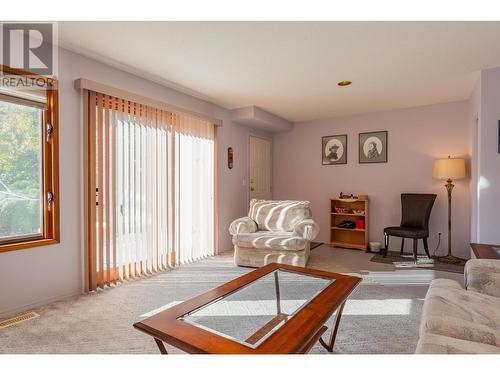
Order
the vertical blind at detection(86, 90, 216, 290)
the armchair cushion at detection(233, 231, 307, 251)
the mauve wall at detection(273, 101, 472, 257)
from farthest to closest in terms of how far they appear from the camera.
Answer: the mauve wall at detection(273, 101, 472, 257) → the armchair cushion at detection(233, 231, 307, 251) → the vertical blind at detection(86, 90, 216, 290)

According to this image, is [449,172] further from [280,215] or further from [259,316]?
[259,316]

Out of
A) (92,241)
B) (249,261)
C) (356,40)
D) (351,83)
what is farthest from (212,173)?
(356,40)

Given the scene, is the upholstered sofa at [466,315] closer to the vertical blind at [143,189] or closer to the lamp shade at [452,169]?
the lamp shade at [452,169]

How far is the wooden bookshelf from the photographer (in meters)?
4.87

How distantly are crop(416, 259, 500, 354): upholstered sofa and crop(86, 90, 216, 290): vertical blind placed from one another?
111 inches

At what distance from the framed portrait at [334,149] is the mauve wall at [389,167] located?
80mm

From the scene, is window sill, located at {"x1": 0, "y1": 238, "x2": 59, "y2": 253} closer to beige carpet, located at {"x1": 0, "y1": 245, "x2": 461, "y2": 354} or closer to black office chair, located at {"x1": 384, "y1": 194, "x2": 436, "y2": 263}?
beige carpet, located at {"x1": 0, "y1": 245, "x2": 461, "y2": 354}

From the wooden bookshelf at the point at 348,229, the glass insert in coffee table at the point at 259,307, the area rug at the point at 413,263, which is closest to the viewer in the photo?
the glass insert in coffee table at the point at 259,307

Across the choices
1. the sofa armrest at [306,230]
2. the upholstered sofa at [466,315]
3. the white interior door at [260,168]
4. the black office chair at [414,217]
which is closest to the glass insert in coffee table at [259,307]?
the upholstered sofa at [466,315]

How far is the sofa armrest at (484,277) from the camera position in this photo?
1.81 metres

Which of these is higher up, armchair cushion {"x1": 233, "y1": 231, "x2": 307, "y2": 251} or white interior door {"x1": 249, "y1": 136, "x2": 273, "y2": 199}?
white interior door {"x1": 249, "y1": 136, "x2": 273, "y2": 199}

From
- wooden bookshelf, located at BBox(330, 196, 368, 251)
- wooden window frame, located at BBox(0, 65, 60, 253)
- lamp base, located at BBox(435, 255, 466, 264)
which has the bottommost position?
lamp base, located at BBox(435, 255, 466, 264)
